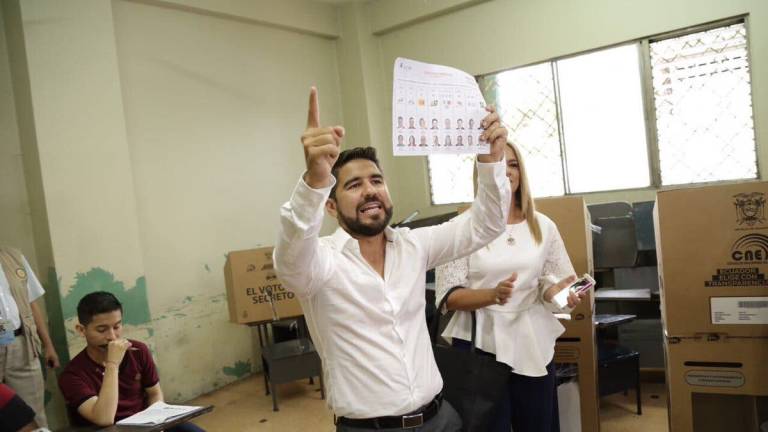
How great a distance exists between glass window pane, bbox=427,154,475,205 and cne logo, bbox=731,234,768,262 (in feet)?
10.0

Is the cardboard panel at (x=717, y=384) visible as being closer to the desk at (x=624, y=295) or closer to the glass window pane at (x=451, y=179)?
the desk at (x=624, y=295)

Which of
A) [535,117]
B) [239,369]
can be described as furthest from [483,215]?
[239,369]

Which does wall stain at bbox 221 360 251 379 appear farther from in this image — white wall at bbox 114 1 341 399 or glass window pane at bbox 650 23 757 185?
glass window pane at bbox 650 23 757 185

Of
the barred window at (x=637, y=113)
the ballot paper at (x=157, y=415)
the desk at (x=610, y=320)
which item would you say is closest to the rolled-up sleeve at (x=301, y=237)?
the ballot paper at (x=157, y=415)

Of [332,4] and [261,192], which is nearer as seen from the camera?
[261,192]

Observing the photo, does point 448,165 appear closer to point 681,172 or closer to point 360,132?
point 360,132

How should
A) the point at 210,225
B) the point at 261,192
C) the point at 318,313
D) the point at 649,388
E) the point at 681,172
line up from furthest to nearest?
the point at 261,192, the point at 210,225, the point at 681,172, the point at 649,388, the point at 318,313

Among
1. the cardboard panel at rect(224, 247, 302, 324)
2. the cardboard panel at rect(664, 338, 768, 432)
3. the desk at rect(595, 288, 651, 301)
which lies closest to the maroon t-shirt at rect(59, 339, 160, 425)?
the cardboard panel at rect(224, 247, 302, 324)

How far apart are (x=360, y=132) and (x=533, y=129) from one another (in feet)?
5.50

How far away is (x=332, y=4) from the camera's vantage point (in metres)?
5.09

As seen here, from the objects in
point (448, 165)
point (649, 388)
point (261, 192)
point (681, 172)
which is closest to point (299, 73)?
point (261, 192)

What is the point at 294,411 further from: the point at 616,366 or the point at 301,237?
the point at 301,237

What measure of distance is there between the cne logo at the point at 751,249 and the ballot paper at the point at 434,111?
1.08 metres

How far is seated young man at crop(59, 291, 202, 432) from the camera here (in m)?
1.91
